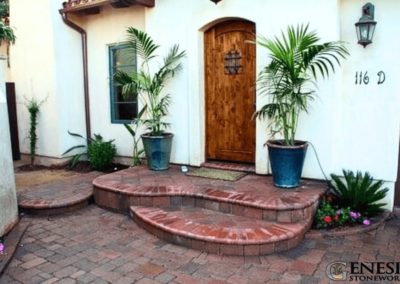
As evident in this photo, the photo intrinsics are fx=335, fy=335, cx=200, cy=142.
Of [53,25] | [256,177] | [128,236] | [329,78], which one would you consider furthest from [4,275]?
[53,25]

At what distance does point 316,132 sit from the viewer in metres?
4.24

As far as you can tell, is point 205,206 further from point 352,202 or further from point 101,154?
point 101,154

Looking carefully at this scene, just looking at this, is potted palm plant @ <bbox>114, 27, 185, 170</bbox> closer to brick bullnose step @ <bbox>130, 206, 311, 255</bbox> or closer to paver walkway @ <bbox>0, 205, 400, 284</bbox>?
brick bullnose step @ <bbox>130, 206, 311, 255</bbox>

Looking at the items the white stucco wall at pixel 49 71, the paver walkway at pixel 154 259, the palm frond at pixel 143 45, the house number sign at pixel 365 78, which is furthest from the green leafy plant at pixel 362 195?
the white stucco wall at pixel 49 71

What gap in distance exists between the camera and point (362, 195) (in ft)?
12.4

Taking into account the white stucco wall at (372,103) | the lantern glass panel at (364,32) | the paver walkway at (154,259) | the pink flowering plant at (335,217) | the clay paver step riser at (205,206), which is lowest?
the paver walkway at (154,259)

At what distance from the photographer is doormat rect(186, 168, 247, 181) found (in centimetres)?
449

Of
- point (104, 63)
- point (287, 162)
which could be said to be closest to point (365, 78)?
point (287, 162)

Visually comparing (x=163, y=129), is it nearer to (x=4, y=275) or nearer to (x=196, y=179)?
(x=196, y=179)

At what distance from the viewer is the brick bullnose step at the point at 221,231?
9.98 feet

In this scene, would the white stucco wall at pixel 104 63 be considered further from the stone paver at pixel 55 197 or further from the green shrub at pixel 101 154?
the stone paver at pixel 55 197
